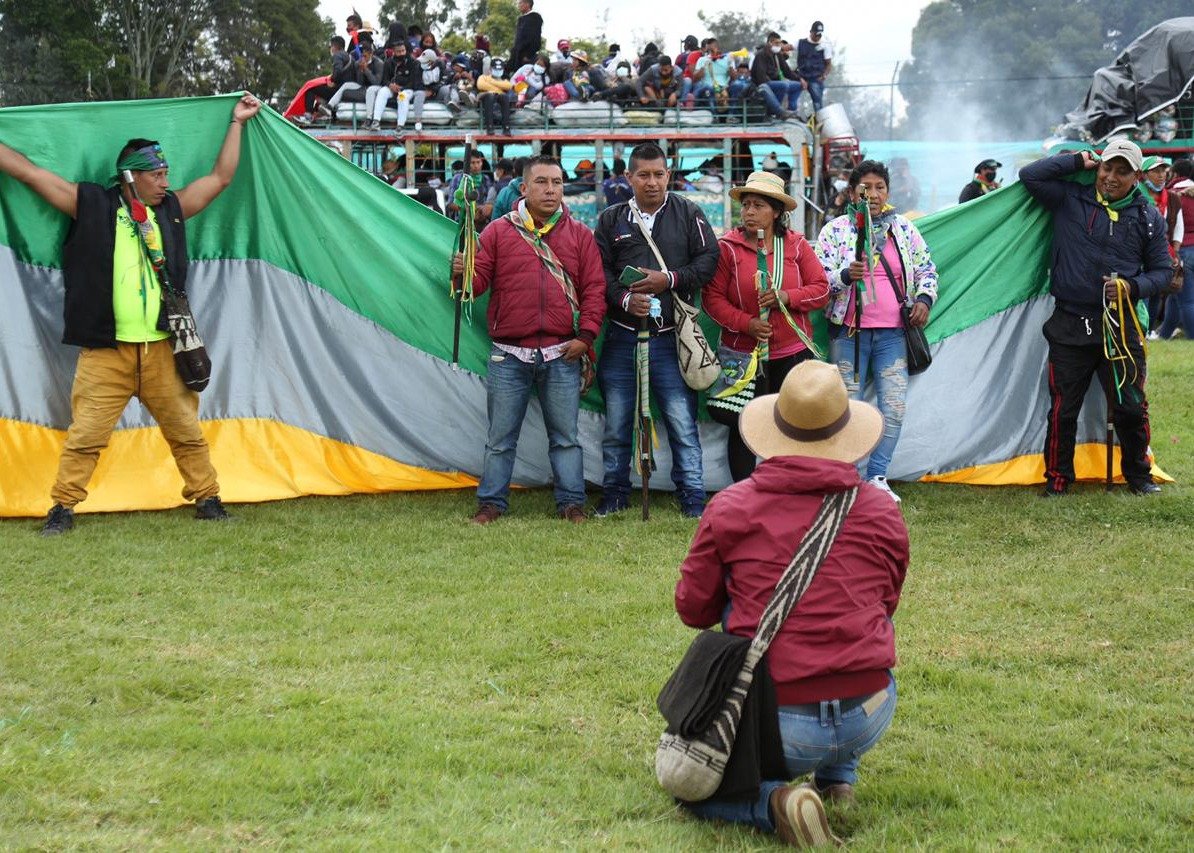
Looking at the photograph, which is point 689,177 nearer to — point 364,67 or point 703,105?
point 703,105

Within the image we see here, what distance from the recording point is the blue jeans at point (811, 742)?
3811mm

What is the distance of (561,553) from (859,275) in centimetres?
237

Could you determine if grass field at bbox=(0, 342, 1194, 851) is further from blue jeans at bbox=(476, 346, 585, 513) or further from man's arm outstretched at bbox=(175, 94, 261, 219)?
man's arm outstretched at bbox=(175, 94, 261, 219)

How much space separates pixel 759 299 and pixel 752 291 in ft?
0.28

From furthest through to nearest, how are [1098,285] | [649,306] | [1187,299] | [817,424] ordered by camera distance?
[1187,299] < [1098,285] < [649,306] < [817,424]

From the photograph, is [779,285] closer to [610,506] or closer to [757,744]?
[610,506]

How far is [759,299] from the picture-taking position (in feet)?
25.4

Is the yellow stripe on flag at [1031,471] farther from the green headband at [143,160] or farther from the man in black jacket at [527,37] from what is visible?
the man in black jacket at [527,37]

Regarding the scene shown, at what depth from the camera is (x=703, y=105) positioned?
76.8 feet

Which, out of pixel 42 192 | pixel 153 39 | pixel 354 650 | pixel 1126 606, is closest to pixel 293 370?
pixel 42 192

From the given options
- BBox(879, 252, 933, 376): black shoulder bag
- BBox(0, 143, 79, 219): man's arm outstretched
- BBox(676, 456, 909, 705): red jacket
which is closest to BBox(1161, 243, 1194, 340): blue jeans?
BBox(879, 252, 933, 376): black shoulder bag

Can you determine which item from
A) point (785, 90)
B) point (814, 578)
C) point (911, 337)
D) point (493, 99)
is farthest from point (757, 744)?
point (785, 90)

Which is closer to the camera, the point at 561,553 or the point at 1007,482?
the point at 561,553

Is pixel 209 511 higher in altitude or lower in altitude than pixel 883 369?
lower
